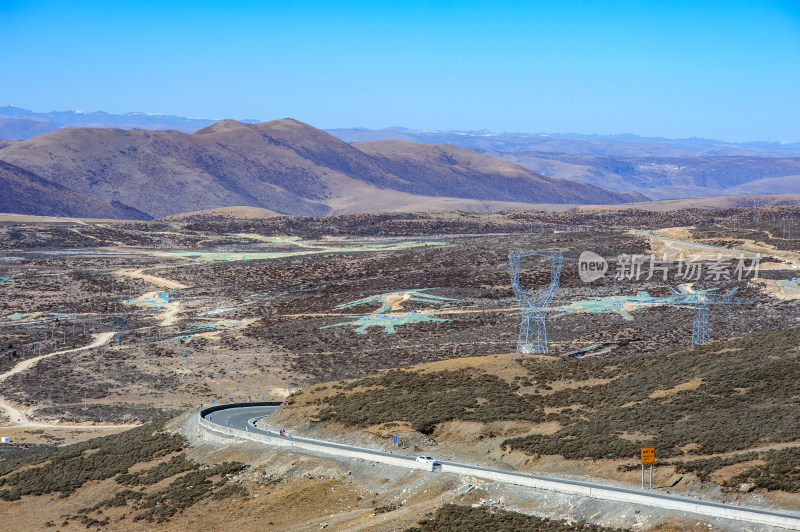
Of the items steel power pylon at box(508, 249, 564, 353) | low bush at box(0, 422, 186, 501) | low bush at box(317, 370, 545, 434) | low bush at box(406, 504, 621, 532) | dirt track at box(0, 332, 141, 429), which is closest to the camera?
low bush at box(406, 504, 621, 532)

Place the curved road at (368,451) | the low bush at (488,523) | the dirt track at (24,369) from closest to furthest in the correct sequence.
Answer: the curved road at (368,451) < the low bush at (488,523) < the dirt track at (24,369)

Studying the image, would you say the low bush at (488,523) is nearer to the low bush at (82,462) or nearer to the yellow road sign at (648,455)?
the yellow road sign at (648,455)

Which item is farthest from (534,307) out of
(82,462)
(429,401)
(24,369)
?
(24,369)

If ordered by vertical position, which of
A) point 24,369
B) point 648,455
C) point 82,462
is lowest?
point 24,369

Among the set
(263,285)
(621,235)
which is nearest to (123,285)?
(263,285)

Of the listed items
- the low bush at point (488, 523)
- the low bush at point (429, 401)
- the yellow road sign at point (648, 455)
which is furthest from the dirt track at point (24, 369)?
the yellow road sign at point (648, 455)

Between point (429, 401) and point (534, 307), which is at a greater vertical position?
point (534, 307)

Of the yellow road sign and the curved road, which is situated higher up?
the yellow road sign

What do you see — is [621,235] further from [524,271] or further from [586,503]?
[586,503]

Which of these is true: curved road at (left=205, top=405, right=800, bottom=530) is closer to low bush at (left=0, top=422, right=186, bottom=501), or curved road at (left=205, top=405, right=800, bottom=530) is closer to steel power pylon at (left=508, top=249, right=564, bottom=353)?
low bush at (left=0, top=422, right=186, bottom=501)

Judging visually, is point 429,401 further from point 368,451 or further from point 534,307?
point 534,307

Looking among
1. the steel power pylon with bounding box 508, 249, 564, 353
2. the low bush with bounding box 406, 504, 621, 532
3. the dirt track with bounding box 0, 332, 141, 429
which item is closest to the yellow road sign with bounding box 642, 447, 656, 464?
the low bush with bounding box 406, 504, 621, 532
